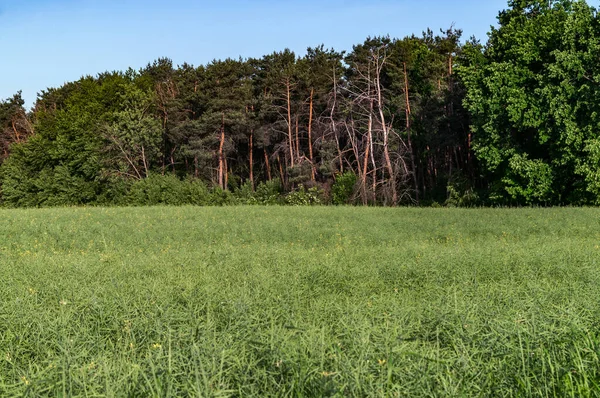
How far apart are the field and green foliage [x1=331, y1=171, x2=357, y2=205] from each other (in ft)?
86.6

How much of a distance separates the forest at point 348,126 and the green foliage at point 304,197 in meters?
0.14

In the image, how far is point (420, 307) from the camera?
15.8ft

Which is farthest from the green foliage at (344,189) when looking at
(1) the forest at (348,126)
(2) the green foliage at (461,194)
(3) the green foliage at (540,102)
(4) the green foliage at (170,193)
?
(3) the green foliage at (540,102)

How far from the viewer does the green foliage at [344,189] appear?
36838mm

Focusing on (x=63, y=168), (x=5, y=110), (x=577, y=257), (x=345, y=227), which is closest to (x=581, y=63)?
(x=345, y=227)

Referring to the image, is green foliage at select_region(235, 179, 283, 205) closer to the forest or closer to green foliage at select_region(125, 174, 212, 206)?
the forest

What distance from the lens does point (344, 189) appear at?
3700 centimetres

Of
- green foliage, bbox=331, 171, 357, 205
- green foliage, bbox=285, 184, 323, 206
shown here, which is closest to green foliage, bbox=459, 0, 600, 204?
green foliage, bbox=331, 171, 357, 205

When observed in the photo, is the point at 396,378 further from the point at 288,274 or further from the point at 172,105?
the point at 172,105

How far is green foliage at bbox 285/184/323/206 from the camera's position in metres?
37.1

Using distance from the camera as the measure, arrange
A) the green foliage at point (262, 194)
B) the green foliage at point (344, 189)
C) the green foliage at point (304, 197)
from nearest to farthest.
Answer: the green foliage at point (344, 189) < the green foliage at point (304, 197) < the green foliage at point (262, 194)

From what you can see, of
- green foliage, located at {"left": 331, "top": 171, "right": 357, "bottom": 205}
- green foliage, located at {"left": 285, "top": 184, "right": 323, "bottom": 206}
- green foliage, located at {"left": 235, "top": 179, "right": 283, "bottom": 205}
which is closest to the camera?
green foliage, located at {"left": 331, "top": 171, "right": 357, "bottom": 205}

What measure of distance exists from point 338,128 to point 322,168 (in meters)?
3.99

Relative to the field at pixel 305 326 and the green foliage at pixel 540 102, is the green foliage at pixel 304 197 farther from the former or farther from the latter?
the field at pixel 305 326
